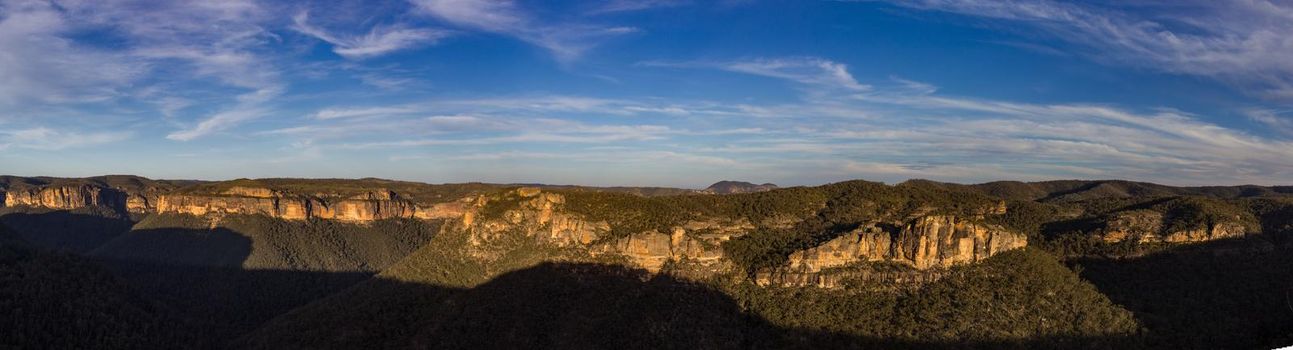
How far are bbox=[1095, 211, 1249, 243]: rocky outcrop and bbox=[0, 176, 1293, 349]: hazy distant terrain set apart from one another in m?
0.28

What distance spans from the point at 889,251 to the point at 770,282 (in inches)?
537

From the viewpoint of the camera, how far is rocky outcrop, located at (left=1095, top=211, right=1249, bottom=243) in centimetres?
8669

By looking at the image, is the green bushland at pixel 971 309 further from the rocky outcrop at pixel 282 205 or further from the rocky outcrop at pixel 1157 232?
the rocky outcrop at pixel 282 205

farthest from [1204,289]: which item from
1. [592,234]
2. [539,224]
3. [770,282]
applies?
[539,224]

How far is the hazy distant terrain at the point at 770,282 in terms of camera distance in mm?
67688

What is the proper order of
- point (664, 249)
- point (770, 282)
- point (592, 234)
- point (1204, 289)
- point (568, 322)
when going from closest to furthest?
point (568, 322)
point (770, 282)
point (664, 249)
point (592, 234)
point (1204, 289)

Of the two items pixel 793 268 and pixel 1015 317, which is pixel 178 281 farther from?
pixel 1015 317

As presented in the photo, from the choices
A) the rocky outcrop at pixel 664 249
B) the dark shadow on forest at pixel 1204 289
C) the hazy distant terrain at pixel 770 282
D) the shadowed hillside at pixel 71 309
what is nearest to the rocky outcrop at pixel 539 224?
the hazy distant terrain at pixel 770 282

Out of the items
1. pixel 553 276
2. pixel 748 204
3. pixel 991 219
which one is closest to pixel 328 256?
pixel 553 276

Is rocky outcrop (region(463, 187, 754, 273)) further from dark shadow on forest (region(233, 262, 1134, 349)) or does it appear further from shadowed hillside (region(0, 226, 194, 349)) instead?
shadowed hillside (region(0, 226, 194, 349))

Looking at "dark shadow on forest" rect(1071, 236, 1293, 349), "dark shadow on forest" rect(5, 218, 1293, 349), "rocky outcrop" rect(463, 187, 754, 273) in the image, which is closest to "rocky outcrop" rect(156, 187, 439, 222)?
"dark shadow on forest" rect(5, 218, 1293, 349)

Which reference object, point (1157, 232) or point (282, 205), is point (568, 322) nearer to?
point (1157, 232)

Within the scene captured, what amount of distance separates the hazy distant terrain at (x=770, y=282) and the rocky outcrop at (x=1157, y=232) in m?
0.28

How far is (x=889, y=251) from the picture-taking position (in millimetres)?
73375
